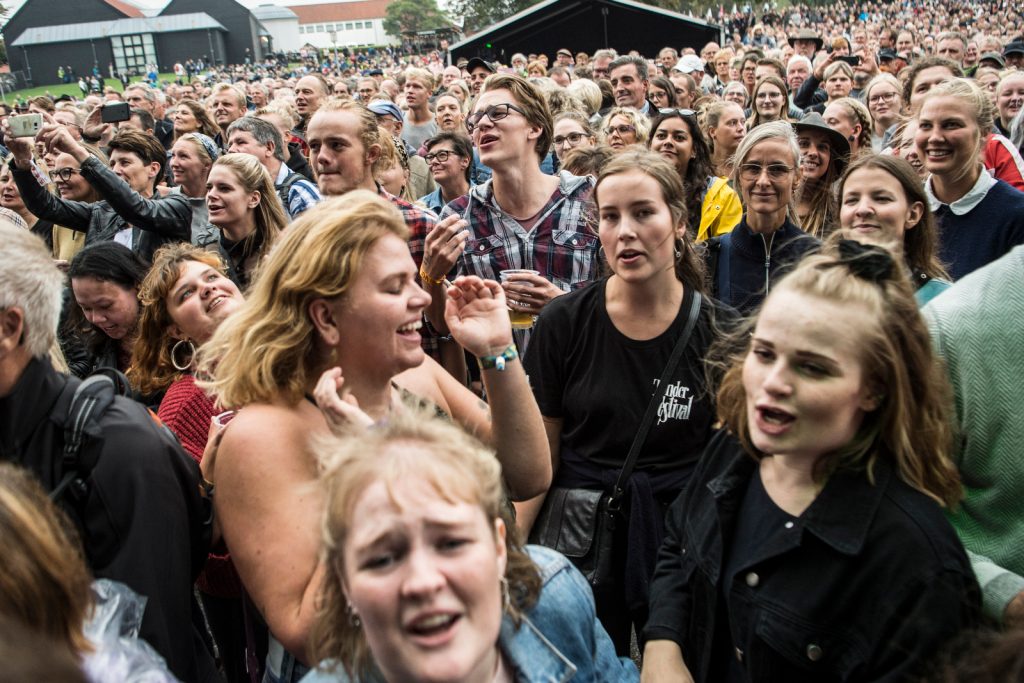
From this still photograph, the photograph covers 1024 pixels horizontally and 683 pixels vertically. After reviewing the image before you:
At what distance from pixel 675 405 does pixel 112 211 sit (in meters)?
4.34

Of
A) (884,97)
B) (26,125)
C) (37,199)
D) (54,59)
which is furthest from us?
(54,59)

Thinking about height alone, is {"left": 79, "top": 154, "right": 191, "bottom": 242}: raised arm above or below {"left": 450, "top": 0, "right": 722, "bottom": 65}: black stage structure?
below

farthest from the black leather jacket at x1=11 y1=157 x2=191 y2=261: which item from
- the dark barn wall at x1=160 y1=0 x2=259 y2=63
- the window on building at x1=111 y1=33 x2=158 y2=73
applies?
the dark barn wall at x1=160 y1=0 x2=259 y2=63

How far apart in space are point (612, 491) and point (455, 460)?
1.30 metres

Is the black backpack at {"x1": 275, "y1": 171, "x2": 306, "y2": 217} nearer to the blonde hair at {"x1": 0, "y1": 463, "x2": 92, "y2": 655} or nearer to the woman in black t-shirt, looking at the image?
the woman in black t-shirt

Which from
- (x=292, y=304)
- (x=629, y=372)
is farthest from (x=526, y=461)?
(x=292, y=304)

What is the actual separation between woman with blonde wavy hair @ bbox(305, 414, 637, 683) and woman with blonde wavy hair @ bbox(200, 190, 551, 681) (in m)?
0.19

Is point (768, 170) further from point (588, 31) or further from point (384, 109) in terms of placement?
point (588, 31)

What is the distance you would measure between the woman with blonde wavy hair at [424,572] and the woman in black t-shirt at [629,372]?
1011 mm

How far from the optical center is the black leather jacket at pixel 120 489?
196cm

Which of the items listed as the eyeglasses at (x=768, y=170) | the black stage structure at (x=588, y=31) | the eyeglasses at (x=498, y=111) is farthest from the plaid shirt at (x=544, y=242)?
the black stage structure at (x=588, y=31)

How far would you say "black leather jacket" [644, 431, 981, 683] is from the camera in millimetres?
1687

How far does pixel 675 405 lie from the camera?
9.29 ft

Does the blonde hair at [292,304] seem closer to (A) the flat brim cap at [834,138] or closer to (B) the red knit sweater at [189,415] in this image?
(B) the red knit sweater at [189,415]
